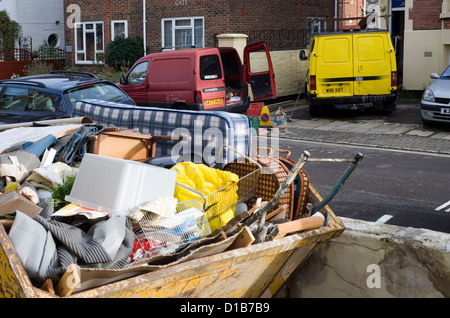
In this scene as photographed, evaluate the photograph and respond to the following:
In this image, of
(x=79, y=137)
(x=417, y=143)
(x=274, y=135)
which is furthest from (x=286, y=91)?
(x=79, y=137)

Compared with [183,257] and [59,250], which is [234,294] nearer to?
[183,257]

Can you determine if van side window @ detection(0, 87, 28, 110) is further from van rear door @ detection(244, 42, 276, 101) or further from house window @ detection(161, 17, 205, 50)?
house window @ detection(161, 17, 205, 50)

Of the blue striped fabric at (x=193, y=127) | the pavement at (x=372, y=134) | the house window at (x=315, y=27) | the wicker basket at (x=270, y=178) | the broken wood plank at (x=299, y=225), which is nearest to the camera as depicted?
the broken wood plank at (x=299, y=225)

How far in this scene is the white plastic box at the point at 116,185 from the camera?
4797mm

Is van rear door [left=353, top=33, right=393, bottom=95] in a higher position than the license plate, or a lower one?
higher

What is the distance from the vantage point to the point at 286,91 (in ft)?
74.9

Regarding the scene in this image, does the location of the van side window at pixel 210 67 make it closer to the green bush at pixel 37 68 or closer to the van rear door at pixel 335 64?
the van rear door at pixel 335 64

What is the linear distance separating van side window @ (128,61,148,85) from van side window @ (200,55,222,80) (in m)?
1.83

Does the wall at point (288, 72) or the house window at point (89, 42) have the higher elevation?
the house window at point (89, 42)

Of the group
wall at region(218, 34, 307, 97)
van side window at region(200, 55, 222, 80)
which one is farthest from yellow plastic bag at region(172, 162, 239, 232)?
wall at region(218, 34, 307, 97)

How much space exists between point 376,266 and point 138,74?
1292cm

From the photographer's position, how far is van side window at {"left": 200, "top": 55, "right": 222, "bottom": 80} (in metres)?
15.8

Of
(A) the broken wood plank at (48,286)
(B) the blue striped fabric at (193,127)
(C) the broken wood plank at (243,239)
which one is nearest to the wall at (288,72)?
(B) the blue striped fabric at (193,127)
